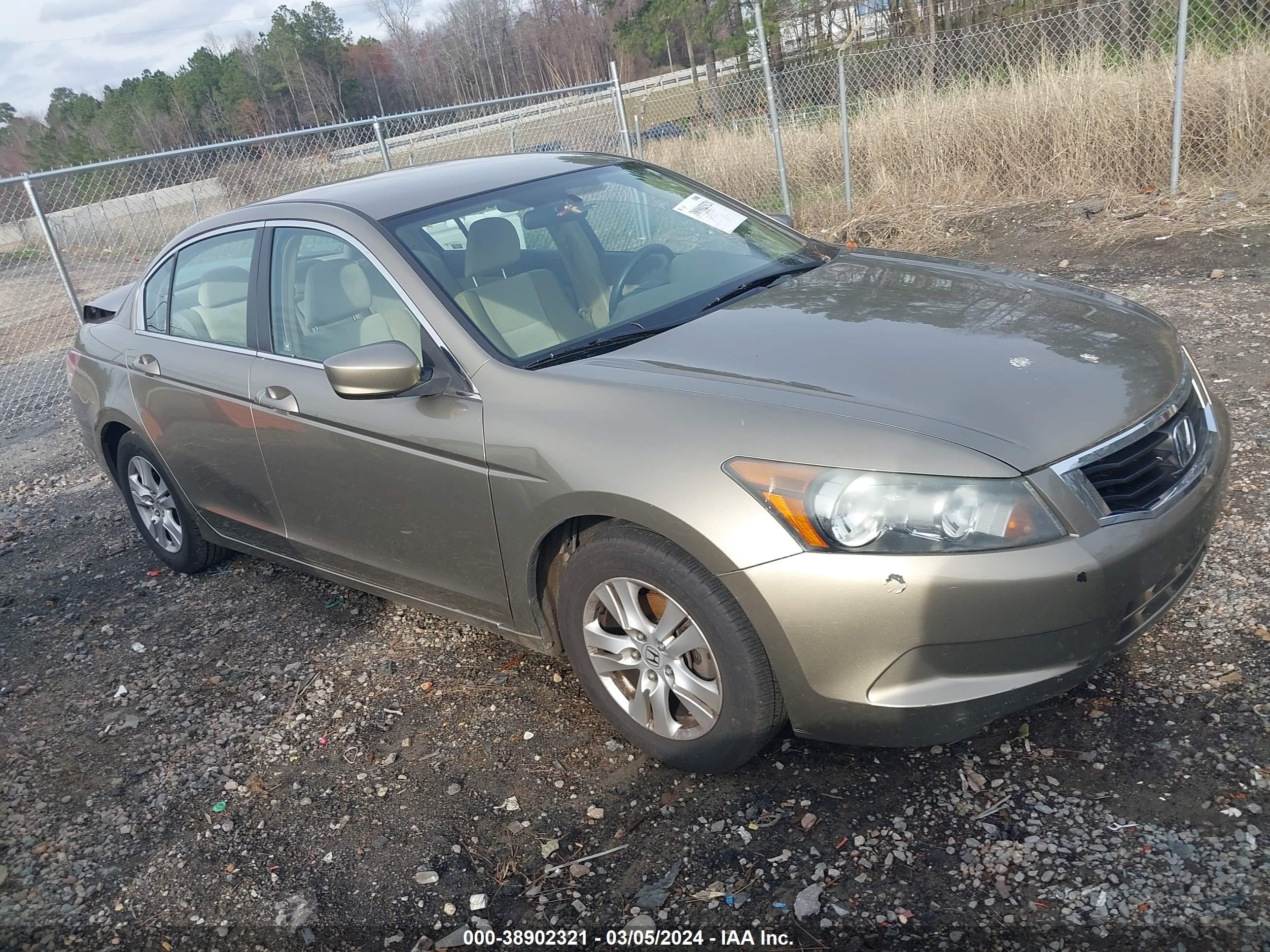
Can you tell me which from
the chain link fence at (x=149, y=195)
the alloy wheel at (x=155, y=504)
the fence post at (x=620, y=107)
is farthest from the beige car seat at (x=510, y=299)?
the fence post at (x=620, y=107)

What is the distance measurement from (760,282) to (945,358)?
38.3 inches

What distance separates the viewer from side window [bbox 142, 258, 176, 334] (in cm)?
438

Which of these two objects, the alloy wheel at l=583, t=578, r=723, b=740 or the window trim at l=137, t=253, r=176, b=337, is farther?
the window trim at l=137, t=253, r=176, b=337

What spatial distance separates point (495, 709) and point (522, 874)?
0.82 m

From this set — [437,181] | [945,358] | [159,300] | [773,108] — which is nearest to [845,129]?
[773,108]

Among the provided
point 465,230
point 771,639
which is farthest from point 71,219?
point 771,639

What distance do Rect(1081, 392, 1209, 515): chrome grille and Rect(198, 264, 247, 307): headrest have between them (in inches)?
123

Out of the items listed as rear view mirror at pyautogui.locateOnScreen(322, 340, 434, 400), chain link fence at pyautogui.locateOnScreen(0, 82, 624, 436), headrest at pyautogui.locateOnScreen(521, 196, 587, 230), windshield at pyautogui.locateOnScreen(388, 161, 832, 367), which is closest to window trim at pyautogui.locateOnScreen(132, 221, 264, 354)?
windshield at pyautogui.locateOnScreen(388, 161, 832, 367)

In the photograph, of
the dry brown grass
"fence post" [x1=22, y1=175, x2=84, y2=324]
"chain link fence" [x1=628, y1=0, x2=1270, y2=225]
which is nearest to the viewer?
"fence post" [x1=22, y1=175, x2=84, y2=324]

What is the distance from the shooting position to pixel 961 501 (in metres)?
2.27

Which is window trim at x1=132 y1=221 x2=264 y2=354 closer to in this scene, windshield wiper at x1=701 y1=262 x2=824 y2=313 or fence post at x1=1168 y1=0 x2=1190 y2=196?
windshield wiper at x1=701 y1=262 x2=824 y2=313

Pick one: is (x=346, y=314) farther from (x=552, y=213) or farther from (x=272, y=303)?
(x=552, y=213)

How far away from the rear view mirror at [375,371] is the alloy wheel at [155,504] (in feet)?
7.08

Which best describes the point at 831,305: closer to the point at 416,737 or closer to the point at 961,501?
the point at 961,501
